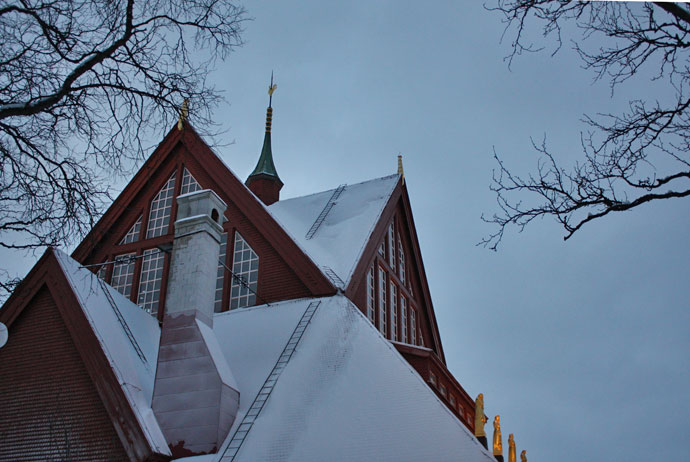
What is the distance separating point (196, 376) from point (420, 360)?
655 cm

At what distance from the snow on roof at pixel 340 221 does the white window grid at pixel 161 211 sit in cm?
341

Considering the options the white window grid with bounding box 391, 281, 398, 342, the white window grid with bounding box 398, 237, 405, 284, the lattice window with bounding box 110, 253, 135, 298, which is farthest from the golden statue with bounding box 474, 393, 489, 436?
the lattice window with bounding box 110, 253, 135, 298

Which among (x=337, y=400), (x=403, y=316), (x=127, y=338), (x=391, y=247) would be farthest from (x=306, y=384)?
(x=391, y=247)

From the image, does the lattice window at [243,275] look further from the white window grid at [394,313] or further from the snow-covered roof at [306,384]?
the white window grid at [394,313]

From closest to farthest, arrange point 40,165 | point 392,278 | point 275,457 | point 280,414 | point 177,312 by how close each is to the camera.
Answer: point 40,165, point 275,457, point 280,414, point 177,312, point 392,278

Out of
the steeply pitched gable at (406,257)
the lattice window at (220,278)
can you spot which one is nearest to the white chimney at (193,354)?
the lattice window at (220,278)

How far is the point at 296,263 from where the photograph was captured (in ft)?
60.6

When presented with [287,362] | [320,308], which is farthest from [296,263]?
[287,362]

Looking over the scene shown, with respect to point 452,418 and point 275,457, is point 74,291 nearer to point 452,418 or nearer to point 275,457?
point 275,457

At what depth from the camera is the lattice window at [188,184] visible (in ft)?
71.8

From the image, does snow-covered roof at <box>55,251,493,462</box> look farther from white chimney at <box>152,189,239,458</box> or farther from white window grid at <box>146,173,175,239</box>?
white window grid at <box>146,173,175,239</box>

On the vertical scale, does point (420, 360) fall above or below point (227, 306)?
below

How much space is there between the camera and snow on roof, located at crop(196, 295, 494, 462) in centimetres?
1223

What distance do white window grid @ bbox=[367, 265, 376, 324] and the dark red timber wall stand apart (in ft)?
27.4
